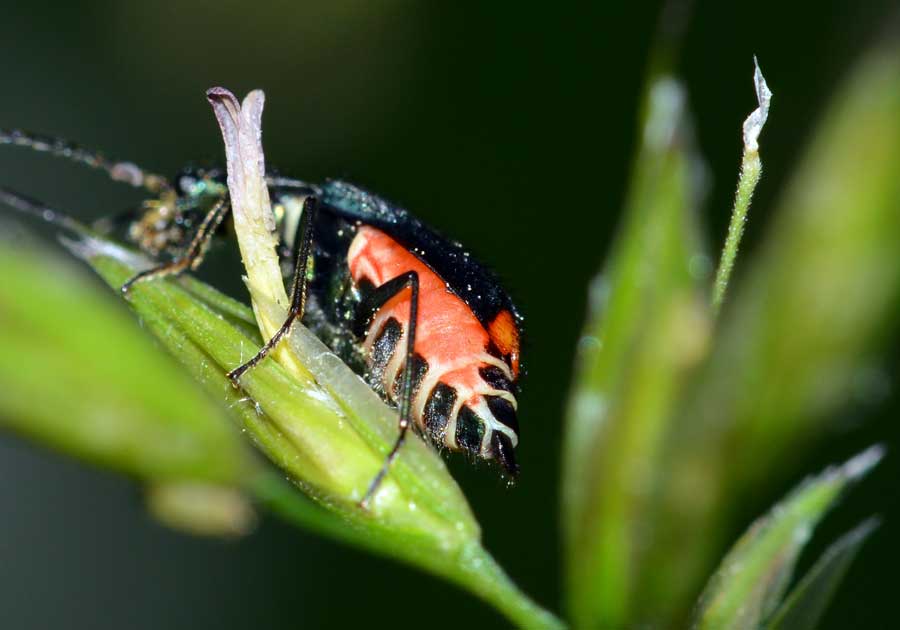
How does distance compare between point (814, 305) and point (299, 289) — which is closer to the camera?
point (299, 289)

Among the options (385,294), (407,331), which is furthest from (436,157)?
(407,331)

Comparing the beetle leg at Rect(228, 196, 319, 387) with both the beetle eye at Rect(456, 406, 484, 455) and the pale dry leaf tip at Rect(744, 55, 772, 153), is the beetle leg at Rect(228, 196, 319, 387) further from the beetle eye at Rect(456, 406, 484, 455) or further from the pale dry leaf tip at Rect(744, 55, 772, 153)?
the pale dry leaf tip at Rect(744, 55, 772, 153)

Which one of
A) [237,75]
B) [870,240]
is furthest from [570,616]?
[237,75]

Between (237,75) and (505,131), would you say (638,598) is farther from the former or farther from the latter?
(237,75)

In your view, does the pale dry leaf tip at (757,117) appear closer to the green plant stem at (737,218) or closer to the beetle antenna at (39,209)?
the green plant stem at (737,218)

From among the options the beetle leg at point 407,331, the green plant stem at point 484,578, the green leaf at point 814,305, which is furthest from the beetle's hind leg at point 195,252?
the green leaf at point 814,305

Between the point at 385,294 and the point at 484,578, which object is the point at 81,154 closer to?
the point at 385,294

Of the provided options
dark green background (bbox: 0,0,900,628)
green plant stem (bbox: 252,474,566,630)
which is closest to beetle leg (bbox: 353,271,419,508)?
green plant stem (bbox: 252,474,566,630)
